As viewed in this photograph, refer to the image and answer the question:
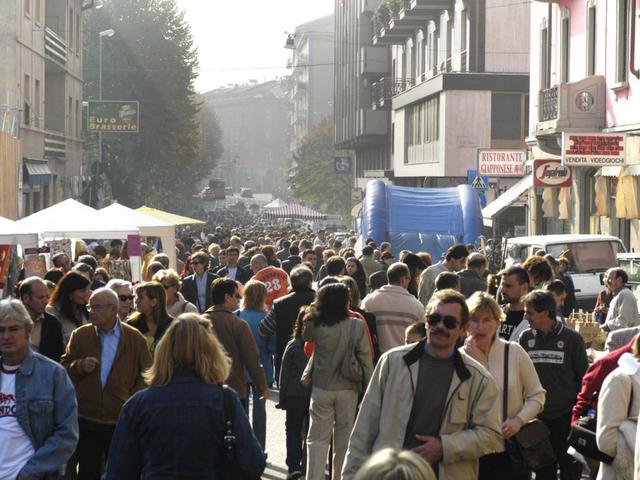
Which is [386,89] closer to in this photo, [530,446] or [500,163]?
[500,163]

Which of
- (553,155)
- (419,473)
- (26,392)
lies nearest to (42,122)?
(553,155)

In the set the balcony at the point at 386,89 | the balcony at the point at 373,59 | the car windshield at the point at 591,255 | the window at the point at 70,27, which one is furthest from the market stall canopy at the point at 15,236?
the balcony at the point at 373,59

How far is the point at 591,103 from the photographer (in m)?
31.0

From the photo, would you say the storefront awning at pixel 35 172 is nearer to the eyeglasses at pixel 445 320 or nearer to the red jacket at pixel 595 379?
the red jacket at pixel 595 379

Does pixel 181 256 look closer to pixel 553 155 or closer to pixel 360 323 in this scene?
pixel 553 155

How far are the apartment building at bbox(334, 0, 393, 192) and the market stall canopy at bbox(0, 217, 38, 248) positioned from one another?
167 ft

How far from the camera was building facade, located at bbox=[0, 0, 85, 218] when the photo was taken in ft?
116

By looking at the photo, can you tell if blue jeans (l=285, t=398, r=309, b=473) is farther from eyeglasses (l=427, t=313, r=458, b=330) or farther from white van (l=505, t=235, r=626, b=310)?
white van (l=505, t=235, r=626, b=310)

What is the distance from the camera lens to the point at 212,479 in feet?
19.0

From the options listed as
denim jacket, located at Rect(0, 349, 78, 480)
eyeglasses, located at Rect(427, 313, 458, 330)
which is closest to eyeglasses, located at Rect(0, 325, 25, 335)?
denim jacket, located at Rect(0, 349, 78, 480)

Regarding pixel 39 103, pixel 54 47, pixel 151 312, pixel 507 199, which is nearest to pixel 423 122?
pixel 507 199

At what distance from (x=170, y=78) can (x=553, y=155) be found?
3598cm

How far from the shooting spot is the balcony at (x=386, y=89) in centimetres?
6462

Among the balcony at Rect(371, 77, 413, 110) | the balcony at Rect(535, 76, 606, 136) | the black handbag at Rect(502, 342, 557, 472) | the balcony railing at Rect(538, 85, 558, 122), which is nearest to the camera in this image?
the black handbag at Rect(502, 342, 557, 472)
